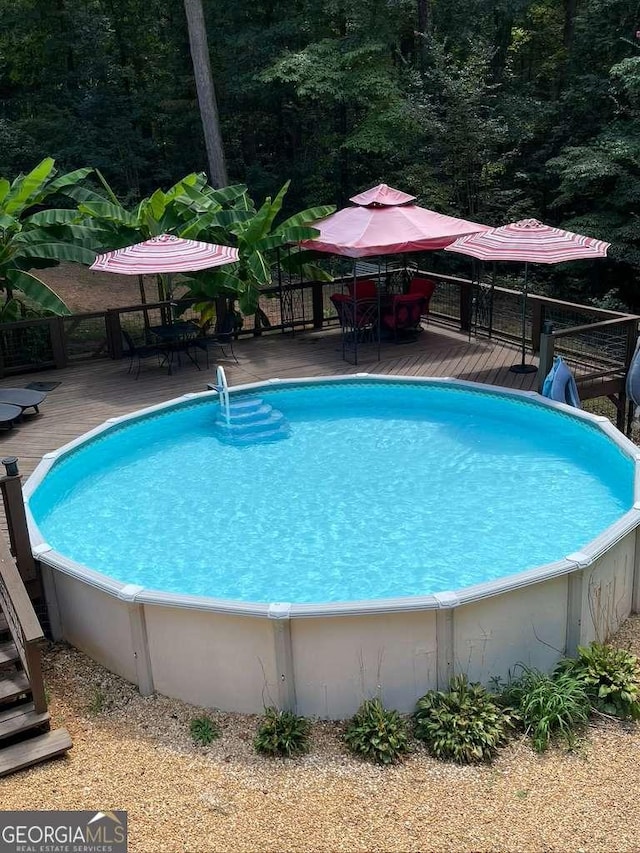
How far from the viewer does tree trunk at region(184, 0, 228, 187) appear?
59.9 ft

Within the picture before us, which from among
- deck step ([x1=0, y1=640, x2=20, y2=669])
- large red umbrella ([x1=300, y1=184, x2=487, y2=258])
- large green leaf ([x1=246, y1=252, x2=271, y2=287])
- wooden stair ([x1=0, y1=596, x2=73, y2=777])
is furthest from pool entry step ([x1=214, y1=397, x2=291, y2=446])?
wooden stair ([x1=0, y1=596, x2=73, y2=777])

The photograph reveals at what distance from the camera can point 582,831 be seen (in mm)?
A: 4691

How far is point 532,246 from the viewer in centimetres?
1061

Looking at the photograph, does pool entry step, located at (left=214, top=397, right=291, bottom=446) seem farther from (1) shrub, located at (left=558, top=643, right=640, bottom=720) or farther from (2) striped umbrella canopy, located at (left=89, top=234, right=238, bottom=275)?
(1) shrub, located at (left=558, top=643, right=640, bottom=720)

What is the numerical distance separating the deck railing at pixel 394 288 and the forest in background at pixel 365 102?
5.60 m

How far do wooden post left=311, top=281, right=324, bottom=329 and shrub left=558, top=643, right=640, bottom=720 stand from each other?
9.35 metres

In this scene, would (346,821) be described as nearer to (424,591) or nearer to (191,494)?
(424,591)

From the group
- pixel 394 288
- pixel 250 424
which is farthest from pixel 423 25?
pixel 250 424

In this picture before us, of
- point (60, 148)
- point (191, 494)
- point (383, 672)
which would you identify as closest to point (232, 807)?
point (383, 672)

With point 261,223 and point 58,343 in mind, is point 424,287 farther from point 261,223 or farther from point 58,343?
point 58,343

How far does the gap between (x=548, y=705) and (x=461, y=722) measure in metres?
0.67

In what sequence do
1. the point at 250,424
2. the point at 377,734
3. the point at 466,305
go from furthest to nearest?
the point at 466,305 → the point at 250,424 → the point at 377,734

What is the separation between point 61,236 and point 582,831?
11567 millimetres

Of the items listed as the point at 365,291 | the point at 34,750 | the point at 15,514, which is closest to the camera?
the point at 34,750
